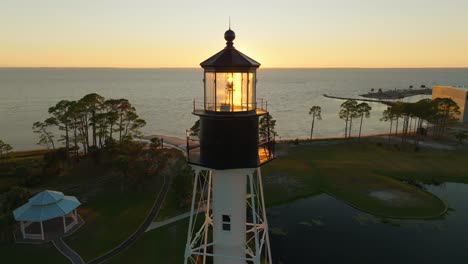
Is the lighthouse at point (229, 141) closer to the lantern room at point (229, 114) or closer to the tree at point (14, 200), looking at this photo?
the lantern room at point (229, 114)

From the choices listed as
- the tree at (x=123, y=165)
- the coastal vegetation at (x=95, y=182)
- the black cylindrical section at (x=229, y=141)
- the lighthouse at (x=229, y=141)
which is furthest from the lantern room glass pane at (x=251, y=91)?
the tree at (x=123, y=165)

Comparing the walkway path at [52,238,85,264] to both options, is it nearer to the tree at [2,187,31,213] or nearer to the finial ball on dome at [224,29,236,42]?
the tree at [2,187,31,213]

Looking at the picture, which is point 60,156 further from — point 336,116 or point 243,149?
point 336,116

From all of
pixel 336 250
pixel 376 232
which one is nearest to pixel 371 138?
pixel 376 232

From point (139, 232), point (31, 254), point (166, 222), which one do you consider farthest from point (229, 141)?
point (31, 254)

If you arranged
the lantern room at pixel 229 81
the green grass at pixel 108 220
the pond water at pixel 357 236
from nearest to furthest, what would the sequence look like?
the lantern room at pixel 229 81 < the green grass at pixel 108 220 < the pond water at pixel 357 236

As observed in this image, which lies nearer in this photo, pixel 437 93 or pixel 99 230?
pixel 99 230
